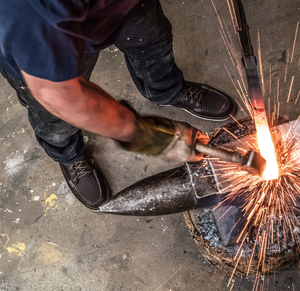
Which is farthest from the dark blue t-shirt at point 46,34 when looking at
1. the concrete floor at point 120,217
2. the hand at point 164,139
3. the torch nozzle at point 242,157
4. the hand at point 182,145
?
the concrete floor at point 120,217

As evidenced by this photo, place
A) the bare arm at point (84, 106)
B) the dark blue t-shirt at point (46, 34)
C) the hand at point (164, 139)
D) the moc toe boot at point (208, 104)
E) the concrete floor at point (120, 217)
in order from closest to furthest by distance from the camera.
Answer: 1. the dark blue t-shirt at point (46, 34)
2. the bare arm at point (84, 106)
3. the hand at point (164, 139)
4. the concrete floor at point (120, 217)
5. the moc toe boot at point (208, 104)

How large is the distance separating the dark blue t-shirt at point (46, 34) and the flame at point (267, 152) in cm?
87

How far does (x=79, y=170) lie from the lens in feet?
6.81

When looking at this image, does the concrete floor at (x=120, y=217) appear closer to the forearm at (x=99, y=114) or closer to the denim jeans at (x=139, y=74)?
the denim jeans at (x=139, y=74)

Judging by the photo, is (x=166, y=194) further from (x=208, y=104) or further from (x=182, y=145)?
(x=208, y=104)

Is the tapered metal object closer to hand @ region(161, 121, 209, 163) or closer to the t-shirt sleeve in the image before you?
hand @ region(161, 121, 209, 163)

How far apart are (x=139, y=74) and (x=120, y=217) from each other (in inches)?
41.2

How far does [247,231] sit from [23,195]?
1743 millimetres

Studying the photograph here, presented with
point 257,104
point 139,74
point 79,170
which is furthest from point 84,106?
point 79,170

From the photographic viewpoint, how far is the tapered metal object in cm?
125

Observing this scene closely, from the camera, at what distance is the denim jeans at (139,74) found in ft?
4.20

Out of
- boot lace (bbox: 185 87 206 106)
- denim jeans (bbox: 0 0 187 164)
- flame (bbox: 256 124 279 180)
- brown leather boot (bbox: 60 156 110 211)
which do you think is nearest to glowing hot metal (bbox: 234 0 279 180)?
flame (bbox: 256 124 279 180)

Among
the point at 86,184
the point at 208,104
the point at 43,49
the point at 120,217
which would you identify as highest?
the point at 43,49

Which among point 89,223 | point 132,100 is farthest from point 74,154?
point 132,100
